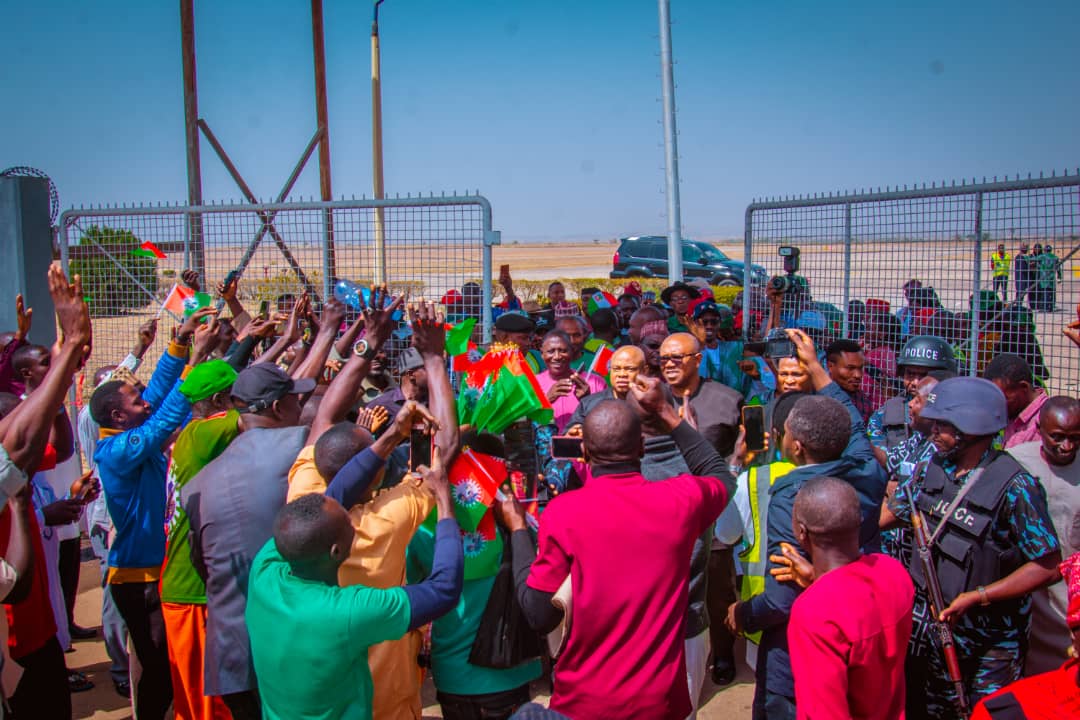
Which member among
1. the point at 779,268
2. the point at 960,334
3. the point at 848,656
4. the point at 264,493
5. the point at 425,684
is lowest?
the point at 425,684

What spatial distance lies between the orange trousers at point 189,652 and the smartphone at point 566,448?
1880mm

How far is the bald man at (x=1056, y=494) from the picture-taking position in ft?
12.4

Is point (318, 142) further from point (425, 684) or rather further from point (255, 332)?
point (425, 684)

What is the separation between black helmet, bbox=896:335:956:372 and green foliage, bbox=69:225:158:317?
6.87 meters

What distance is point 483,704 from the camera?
339 centimetres

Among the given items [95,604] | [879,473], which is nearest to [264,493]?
[879,473]

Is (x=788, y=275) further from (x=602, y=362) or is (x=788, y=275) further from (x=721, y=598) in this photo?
(x=721, y=598)

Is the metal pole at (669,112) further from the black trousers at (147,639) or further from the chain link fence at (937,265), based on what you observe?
the black trousers at (147,639)

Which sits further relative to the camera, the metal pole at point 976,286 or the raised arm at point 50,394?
the metal pole at point 976,286

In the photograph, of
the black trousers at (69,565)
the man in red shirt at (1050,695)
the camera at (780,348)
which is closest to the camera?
the man in red shirt at (1050,695)

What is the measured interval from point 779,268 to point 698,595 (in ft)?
16.0

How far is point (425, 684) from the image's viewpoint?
5.13 meters

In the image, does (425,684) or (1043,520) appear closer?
(1043,520)

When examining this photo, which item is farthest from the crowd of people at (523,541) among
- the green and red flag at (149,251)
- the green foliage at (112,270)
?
the green foliage at (112,270)
